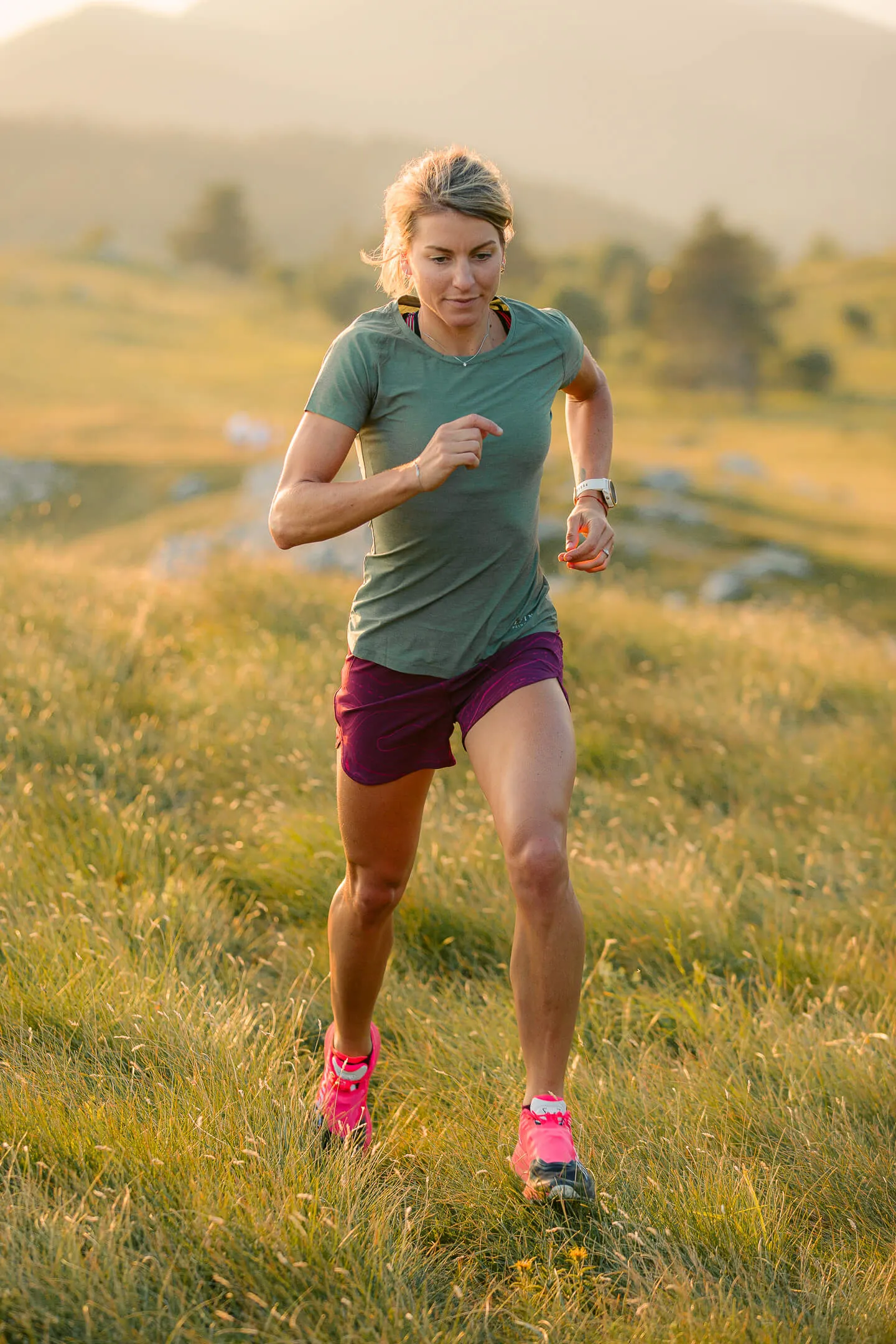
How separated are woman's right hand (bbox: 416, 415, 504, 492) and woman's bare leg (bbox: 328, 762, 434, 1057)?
83 centimetres

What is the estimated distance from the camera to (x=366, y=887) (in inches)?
125

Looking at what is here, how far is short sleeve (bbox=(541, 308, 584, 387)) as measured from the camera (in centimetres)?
323

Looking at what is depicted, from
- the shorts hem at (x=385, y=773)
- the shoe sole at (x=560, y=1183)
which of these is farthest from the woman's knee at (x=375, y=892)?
the shoe sole at (x=560, y=1183)

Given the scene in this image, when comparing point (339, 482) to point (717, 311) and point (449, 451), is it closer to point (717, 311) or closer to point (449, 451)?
point (449, 451)

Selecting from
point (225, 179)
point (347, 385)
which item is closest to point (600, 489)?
point (347, 385)

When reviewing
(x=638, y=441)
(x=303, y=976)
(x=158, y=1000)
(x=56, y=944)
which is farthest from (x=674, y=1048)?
(x=638, y=441)

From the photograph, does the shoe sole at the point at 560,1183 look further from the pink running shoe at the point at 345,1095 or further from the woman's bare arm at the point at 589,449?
the woman's bare arm at the point at 589,449

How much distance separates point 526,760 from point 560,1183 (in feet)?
3.18

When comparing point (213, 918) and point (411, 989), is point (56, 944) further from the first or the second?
point (411, 989)

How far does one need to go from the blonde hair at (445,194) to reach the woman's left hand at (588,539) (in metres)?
0.77

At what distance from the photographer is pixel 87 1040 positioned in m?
3.13

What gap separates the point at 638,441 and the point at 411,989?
122 feet

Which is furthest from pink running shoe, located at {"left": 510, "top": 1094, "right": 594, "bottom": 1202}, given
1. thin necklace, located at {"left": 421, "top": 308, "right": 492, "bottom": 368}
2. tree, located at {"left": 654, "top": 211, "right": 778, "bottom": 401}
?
tree, located at {"left": 654, "top": 211, "right": 778, "bottom": 401}

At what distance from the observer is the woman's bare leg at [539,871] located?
2758 millimetres
